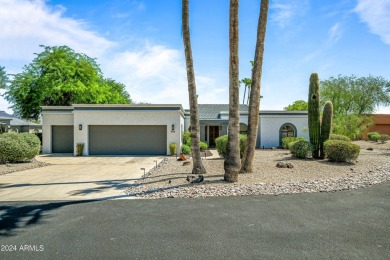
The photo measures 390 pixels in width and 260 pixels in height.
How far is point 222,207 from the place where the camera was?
6.08 m

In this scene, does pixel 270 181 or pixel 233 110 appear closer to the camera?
pixel 233 110

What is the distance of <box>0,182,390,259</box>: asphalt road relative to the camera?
383 centimetres

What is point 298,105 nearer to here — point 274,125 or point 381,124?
point 381,124

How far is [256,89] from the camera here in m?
9.86

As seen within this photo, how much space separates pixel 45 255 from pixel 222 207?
378 centimetres

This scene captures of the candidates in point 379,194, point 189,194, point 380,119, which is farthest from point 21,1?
point 380,119

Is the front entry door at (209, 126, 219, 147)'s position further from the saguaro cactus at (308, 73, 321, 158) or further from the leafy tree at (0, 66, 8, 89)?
the leafy tree at (0, 66, 8, 89)

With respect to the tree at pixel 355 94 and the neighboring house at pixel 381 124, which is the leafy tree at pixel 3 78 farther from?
the neighboring house at pixel 381 124

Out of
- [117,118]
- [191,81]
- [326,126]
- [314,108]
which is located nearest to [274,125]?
[314,108]

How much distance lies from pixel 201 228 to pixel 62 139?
1977cm

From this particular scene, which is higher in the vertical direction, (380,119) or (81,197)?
(380,119)

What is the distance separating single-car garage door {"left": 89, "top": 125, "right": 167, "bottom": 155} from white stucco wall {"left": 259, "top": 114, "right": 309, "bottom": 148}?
10762 millimetres

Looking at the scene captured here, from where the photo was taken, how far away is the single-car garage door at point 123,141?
63.7 feet

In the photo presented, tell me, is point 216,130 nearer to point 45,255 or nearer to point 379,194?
point 379,194
